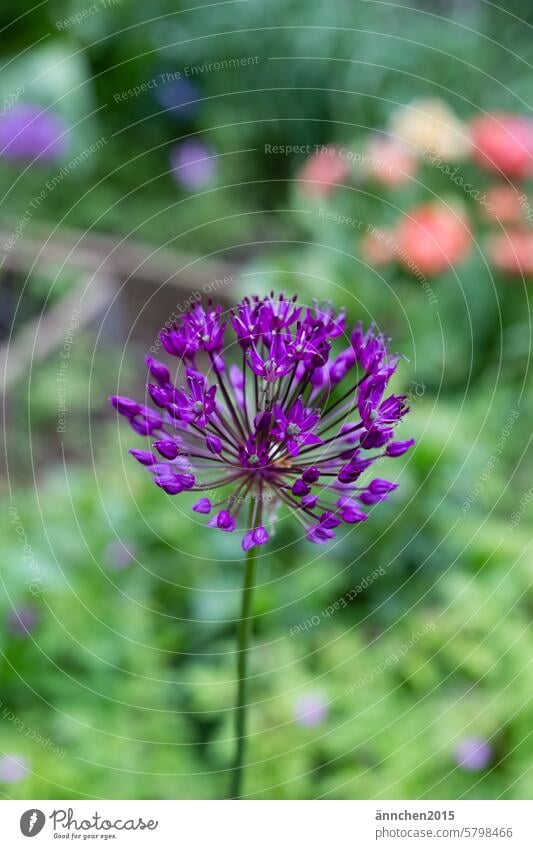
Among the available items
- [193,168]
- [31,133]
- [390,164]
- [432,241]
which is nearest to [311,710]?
[432,241]

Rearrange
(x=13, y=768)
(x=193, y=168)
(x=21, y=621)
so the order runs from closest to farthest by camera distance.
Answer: (x=13, y=768), (x=21, y=621), (x=193, y=168)

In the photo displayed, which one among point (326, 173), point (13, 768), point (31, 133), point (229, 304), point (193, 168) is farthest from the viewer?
point (193, 168)

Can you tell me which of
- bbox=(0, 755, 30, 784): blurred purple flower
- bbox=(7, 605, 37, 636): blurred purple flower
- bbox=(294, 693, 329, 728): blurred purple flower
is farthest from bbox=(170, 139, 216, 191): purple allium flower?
bbox=(0, 755, 30, 784): blurred purple flower

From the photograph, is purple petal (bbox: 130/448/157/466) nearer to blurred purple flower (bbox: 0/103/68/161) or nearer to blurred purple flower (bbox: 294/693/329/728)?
blurred purple flower (bbox: 294/693/329/728)

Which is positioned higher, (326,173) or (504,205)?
(326,173)

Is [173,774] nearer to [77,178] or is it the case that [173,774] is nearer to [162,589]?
[162,589]

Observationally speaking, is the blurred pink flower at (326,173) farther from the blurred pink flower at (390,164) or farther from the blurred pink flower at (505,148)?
the blurred pink flower at (505,148)

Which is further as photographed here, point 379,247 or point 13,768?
point 379,247

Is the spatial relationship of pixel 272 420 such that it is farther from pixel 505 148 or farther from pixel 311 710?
pixel 505 148
